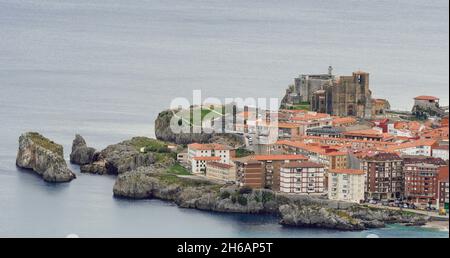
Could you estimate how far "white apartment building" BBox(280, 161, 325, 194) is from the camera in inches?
783

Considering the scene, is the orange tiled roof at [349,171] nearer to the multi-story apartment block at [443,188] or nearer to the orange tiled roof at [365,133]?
the multi-story apartment block at [443,188]

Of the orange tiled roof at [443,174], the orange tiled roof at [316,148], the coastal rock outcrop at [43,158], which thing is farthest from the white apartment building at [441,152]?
the coastal rock outcrop at [43,158]

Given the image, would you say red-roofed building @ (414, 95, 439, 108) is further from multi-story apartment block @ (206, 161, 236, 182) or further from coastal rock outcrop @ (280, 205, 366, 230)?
coastal rock outcrop @ (280, 205, 366, 230)

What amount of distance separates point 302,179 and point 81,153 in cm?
403

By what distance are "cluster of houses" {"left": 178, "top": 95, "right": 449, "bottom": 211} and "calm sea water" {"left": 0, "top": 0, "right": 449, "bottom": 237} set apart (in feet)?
3.58

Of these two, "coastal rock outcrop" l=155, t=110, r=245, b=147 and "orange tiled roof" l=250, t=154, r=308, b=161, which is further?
"coastal rock outcrop" l=155, t=110, r=245, b=147

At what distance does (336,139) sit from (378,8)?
1234 inches

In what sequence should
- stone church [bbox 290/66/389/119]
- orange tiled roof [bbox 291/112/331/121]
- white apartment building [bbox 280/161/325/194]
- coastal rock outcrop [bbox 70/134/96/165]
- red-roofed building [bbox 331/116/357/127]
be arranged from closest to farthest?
white apartment building [bbox 280/161/325/194] → coastal rock outcrop [bbox 70/134/96/165] → red-roofed building [bbox 331/116/357/127] → orange tiled roof [bbox 291/112/331/121] → stone church [bbox 290/66/389/119]

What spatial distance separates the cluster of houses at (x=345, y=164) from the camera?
1959 centimetres

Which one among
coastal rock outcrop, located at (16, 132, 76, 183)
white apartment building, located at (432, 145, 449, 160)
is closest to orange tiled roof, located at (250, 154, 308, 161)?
white apartment building, located at (432, 145, 449, 160)

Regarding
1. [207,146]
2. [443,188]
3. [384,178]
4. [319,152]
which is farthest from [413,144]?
[443,188]

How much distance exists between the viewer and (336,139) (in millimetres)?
22422
